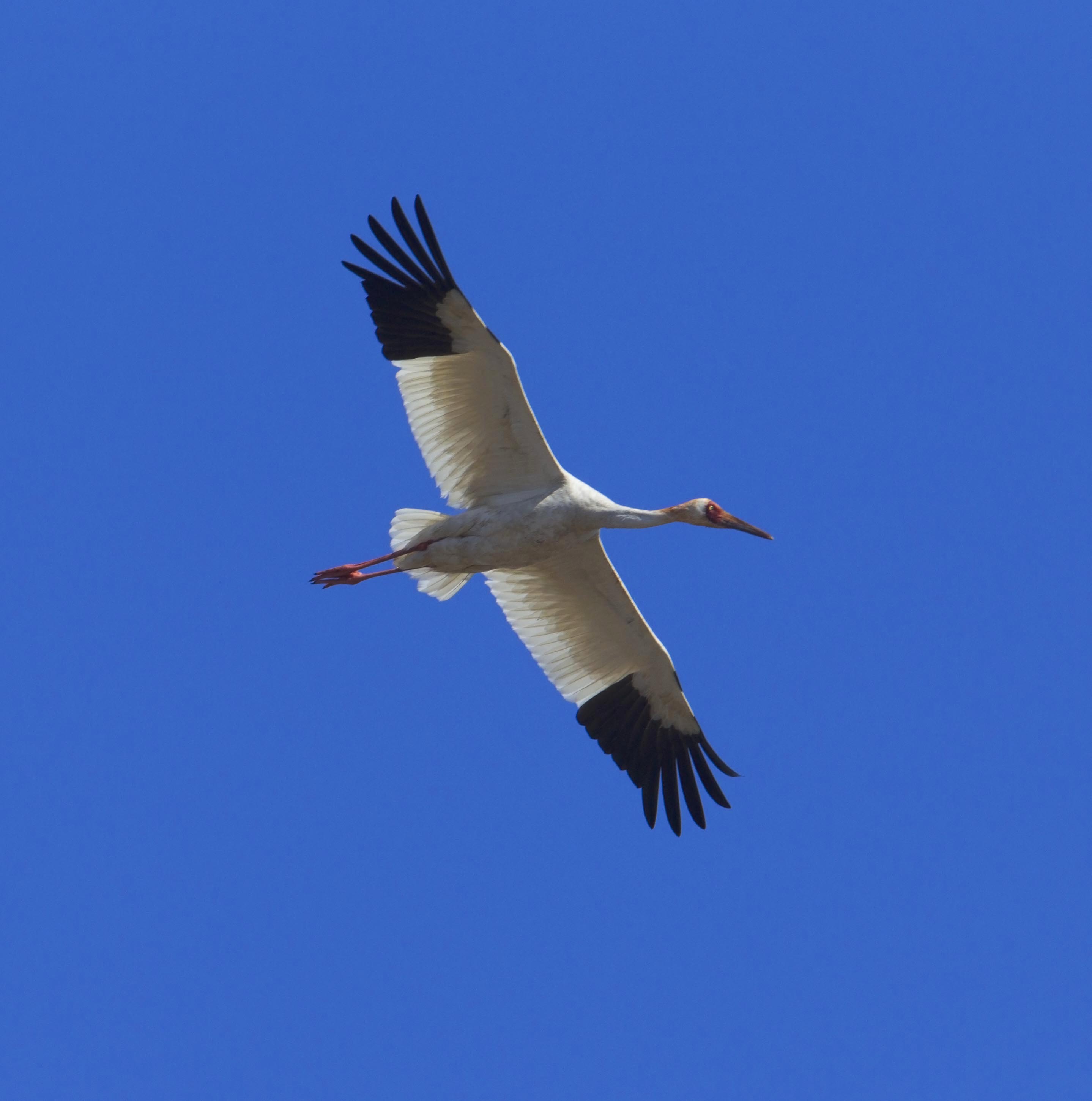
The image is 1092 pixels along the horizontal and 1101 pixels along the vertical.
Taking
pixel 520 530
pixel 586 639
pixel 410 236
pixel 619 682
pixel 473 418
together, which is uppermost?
pixel 410 236

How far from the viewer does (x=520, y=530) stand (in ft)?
36.9

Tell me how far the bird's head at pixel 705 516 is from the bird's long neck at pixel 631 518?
0.26 m

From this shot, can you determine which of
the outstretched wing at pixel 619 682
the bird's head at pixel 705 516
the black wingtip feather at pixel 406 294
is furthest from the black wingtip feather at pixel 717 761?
the black wingtip feather at pixel 406 294

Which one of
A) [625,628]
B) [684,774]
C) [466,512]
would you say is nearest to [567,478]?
[466,512]

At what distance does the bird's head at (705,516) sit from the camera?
39.1 ft

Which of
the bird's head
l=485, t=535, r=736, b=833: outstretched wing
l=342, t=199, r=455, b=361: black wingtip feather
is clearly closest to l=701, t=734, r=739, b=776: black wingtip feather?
l=485, t=535, r=736, b=833: outstretched wing

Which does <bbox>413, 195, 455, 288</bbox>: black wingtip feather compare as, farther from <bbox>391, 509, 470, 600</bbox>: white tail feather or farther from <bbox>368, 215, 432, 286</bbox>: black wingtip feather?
<bbox>391, 509, 470, 600</bbox>: white tail feather

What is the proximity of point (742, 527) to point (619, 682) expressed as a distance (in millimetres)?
1775

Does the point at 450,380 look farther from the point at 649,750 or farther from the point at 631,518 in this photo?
the point at 649,750

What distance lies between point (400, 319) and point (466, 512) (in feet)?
5.26

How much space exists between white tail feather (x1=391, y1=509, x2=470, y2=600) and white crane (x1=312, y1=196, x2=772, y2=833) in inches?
0.5

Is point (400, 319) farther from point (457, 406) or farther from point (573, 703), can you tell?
point (573, 703)

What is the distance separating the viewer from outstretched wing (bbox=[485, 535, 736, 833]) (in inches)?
489

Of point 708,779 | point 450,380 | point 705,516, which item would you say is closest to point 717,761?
point 708,779
